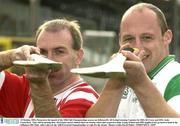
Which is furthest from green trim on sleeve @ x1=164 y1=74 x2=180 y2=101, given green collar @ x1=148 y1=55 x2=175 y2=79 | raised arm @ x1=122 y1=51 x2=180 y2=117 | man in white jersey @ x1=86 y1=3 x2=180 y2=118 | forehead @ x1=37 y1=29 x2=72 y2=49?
forehead @ x1=37 y1=29 x2=72 y2=49

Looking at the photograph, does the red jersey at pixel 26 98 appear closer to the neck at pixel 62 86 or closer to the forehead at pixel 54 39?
the neck at pixel 62 86

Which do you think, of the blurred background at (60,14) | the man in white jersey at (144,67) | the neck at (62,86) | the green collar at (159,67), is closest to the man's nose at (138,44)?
the man in white jersey at (144,67)

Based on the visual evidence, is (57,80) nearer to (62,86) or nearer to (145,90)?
(62,86)

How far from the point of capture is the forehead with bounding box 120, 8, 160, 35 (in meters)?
2.83

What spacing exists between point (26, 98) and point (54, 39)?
19.7 inches

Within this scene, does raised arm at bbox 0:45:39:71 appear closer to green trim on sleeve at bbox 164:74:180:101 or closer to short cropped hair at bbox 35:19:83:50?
short cropped hair at bbox 35:19:83:50

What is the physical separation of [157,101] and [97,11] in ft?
93.0

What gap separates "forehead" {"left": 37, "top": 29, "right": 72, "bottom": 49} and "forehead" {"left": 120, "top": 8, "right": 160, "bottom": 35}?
19.7 inches

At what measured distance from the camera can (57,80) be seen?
330cm

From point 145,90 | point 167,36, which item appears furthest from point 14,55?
point 145,90

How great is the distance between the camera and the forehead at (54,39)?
10.6 feet

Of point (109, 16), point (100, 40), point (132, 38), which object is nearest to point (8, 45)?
point (100, 40)

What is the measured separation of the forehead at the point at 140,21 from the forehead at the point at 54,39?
500mm

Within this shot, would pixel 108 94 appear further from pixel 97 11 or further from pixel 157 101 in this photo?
pixel 97 11
